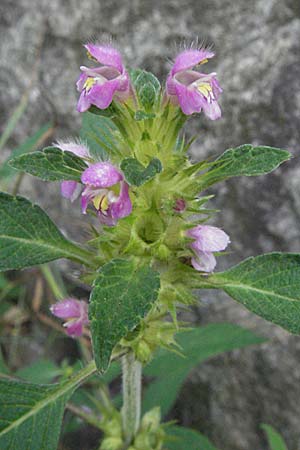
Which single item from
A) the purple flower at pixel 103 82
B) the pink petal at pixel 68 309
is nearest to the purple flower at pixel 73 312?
the pink petal at pixel 68 309

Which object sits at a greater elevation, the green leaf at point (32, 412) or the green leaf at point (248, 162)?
the green leaf at point (248, 162)

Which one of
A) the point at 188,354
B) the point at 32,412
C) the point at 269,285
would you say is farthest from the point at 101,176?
the point at 188,354

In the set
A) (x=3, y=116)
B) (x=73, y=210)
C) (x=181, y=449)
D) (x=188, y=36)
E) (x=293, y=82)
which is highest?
(x=188, y=36)

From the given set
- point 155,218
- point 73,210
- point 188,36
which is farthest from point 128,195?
point 73,210

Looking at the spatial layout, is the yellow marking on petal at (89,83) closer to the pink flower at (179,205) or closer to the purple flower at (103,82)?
the purple flower at (103,82)

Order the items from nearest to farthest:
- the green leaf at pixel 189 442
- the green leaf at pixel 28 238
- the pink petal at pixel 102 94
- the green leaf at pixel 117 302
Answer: the green leaf at pixel 117 302, the pink petal at pixel 102 94, the green leaf at pixel 28 238, the green leaf at pixel 189 442

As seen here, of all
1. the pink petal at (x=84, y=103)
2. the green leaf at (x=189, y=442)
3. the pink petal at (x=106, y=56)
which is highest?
the pink petal at (x=106, y=56)

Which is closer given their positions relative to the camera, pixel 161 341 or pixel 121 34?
pixel 161 341

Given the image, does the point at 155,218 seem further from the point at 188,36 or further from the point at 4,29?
the point at 4,29
